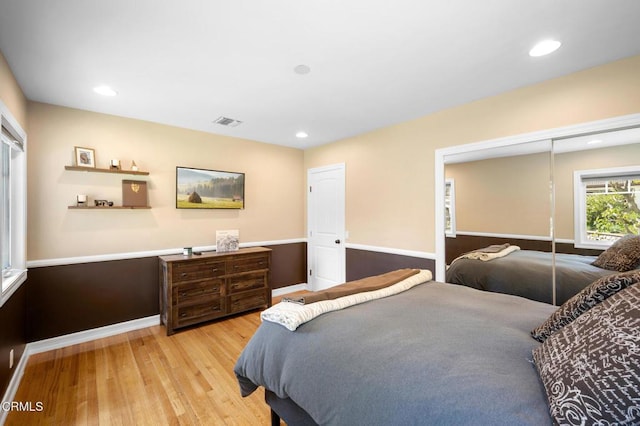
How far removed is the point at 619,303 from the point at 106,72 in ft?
11.1

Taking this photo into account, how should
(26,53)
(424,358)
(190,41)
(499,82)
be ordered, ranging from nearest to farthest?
(424,358)
(190,41)
(26,53)
(499,82)

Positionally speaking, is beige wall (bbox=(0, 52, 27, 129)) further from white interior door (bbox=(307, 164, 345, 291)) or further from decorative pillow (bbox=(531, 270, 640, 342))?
decorative pillow (bbox=(531, 270, 640, 342))

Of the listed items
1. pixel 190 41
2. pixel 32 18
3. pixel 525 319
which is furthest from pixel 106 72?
pixel 525 319

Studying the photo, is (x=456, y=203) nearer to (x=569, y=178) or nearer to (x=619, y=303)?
(x=569, y=178)

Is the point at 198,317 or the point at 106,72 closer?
the point at 106,72

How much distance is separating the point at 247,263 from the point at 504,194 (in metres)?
3.12

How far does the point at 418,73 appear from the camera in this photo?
2.20m

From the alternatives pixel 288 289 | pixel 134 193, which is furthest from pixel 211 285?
pixel 288 289

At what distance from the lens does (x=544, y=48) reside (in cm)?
187

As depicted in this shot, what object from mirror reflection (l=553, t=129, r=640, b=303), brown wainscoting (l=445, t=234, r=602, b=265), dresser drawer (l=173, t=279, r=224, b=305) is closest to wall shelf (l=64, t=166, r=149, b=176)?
dresser drawer (l=173, t=279, r=224, b=305)

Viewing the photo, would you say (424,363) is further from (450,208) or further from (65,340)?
Answer: (65,340)

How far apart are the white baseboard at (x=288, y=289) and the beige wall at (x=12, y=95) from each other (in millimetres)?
3461

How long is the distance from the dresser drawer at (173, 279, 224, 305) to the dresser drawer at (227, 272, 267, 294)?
13 cm

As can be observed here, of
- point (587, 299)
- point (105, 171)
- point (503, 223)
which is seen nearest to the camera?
point (587, 299)
